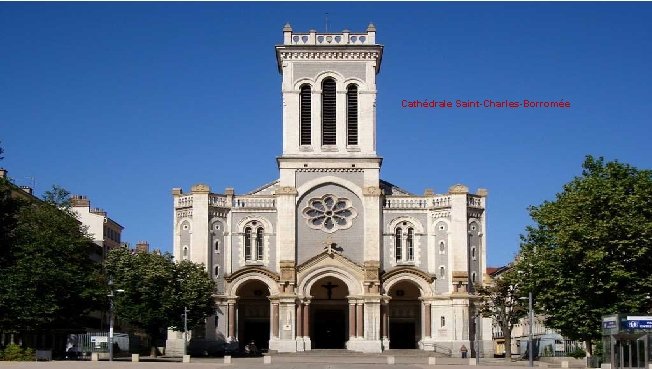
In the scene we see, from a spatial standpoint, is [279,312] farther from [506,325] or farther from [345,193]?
[506,325]

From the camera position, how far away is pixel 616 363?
60.7 m

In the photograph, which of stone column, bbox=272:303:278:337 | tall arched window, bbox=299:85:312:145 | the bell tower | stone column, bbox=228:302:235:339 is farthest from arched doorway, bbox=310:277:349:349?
tall arched window, bbox=299:85:312:145

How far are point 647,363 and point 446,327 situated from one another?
40.5 m

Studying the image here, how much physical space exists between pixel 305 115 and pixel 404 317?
21.3 meters

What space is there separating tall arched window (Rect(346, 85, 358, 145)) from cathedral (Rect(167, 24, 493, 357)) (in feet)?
0.31

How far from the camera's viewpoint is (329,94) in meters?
103

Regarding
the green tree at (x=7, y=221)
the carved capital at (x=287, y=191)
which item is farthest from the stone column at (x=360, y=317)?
the green tree at (x=7, y=221)

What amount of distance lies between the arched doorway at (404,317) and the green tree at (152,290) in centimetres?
2003

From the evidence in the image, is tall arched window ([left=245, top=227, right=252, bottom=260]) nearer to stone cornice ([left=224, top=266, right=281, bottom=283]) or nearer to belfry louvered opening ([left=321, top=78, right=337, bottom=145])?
stone cornice ([left=224, top=266, right=281, bottom=283])

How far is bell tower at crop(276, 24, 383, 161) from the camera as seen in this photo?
→ 10156 cm

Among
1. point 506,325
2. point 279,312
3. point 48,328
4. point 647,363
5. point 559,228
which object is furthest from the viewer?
point 279,312

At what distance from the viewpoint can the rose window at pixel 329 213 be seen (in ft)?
327

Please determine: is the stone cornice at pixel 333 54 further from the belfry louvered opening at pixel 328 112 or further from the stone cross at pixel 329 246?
the stone cross at pixel 329 246

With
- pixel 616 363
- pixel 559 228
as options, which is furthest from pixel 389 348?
pixel 616 363
